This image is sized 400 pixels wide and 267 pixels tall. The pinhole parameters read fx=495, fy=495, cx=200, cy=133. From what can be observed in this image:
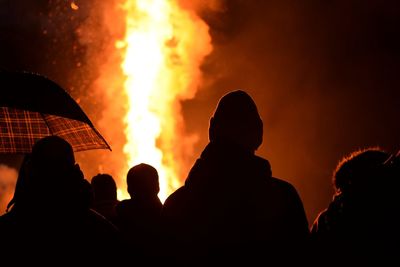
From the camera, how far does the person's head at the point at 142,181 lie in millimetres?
3877

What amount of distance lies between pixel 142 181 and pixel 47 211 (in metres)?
1.34

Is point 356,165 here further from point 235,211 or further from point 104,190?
point 104,190

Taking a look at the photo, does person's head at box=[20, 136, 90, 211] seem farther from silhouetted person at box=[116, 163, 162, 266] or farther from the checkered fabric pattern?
the checkered fabric pattern

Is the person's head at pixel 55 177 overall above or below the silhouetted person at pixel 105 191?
below

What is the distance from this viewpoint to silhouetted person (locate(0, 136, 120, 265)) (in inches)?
101

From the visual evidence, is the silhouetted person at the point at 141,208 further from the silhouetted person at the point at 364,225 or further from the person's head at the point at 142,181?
the silhouetted person at the point at 364,225

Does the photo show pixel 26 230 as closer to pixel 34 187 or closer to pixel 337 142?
pixel 34 187

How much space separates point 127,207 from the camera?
12.6ft

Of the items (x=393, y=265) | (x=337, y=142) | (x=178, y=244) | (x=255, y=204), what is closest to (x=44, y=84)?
(x=178, y=244)

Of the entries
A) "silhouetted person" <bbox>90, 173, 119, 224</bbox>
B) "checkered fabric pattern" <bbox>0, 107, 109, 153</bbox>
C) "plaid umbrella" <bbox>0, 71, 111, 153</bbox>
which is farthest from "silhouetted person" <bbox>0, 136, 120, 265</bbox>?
"silhouetted person" <bbox>90, 173, 119, 224</bbox>

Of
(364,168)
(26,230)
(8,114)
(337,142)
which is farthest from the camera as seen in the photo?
Result: (337,142)

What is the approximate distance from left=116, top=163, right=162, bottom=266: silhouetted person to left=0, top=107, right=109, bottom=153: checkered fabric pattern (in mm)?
609

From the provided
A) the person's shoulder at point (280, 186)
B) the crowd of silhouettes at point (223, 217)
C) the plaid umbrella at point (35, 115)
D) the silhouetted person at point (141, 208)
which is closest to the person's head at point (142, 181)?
the silhouetted person at point (141, 208)

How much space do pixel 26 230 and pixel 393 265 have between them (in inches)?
76.0
